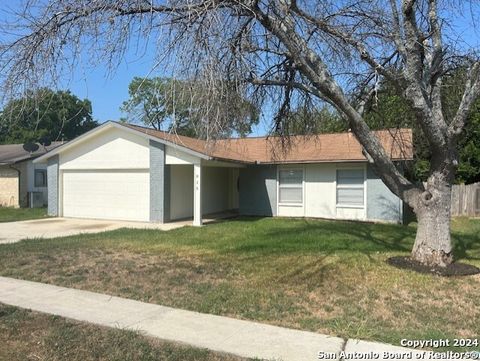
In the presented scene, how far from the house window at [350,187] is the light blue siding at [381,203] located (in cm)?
40

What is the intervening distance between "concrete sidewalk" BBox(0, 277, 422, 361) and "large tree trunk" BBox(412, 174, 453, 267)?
14.6 feet

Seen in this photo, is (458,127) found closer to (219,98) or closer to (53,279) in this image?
(219,98)

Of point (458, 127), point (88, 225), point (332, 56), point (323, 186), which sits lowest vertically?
point (88, 225)

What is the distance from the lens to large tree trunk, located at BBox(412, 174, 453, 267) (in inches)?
346

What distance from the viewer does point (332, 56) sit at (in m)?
9.28

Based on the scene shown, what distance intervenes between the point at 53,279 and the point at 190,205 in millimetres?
12120

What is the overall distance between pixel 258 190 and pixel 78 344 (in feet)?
52.6

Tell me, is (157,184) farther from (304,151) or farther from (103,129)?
(304,151)

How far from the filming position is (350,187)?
1869 centimetres

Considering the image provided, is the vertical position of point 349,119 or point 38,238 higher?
point 349,119

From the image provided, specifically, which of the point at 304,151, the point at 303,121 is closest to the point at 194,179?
the point at 304,151

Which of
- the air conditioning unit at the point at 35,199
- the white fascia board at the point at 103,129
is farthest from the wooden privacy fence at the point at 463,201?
the air conditioning unit at the point at 35,199

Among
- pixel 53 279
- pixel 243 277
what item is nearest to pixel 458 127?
pixel 243 277

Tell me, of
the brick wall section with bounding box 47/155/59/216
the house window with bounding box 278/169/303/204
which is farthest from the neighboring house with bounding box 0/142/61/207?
the house window with bounding box 278/169/303/204
